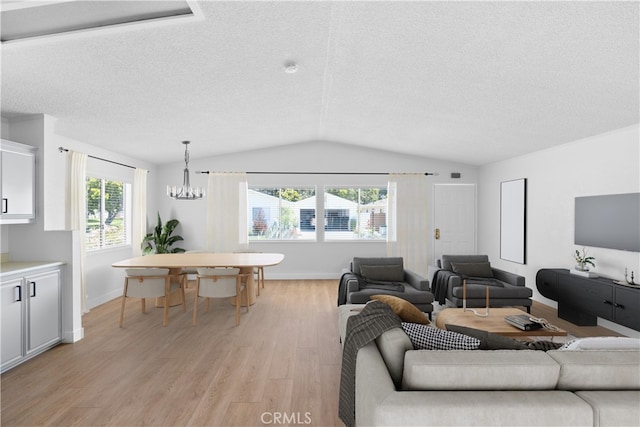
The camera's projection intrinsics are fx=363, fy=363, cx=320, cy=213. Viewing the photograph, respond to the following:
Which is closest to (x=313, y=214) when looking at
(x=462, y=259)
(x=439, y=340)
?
(x=462, y=259)

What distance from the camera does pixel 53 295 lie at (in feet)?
12.1

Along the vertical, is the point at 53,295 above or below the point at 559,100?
below

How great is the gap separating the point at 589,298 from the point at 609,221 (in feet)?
3.06

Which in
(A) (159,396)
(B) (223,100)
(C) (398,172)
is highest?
(B) (223,100)

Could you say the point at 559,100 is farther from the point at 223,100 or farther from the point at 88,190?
the point at 88,190

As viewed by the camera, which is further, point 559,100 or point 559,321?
point 559,321

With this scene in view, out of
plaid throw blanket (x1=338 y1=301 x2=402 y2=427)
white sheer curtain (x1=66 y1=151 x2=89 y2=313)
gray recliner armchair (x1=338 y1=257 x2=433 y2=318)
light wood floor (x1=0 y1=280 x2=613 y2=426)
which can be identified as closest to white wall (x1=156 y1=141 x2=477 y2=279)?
gray recliner armchair (x1=338 y1=257 x2=433 y2=318)

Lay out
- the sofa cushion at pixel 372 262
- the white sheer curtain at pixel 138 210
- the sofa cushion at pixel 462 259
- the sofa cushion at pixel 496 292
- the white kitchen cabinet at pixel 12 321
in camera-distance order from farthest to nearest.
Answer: the white sheer curtain at pixel 138 210 < the sofa cushion at pixel 462 259 < the sofa cushion at pixel 372 262 < the sofa cushion at pixel 496 292 < the white kitchen cabinet at pixel 12 321

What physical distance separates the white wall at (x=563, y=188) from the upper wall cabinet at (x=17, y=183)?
250 inches

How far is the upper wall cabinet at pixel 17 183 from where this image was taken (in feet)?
11.1

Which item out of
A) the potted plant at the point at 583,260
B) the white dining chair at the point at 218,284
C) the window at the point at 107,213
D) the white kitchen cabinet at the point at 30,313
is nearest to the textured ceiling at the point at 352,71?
the window at the point at 107,213

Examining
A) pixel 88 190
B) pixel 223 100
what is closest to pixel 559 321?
pixel 223 100

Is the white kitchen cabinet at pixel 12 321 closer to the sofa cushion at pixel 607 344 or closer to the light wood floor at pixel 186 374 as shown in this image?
the light wood floor at pixel 186 374

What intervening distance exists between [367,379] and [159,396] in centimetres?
186
